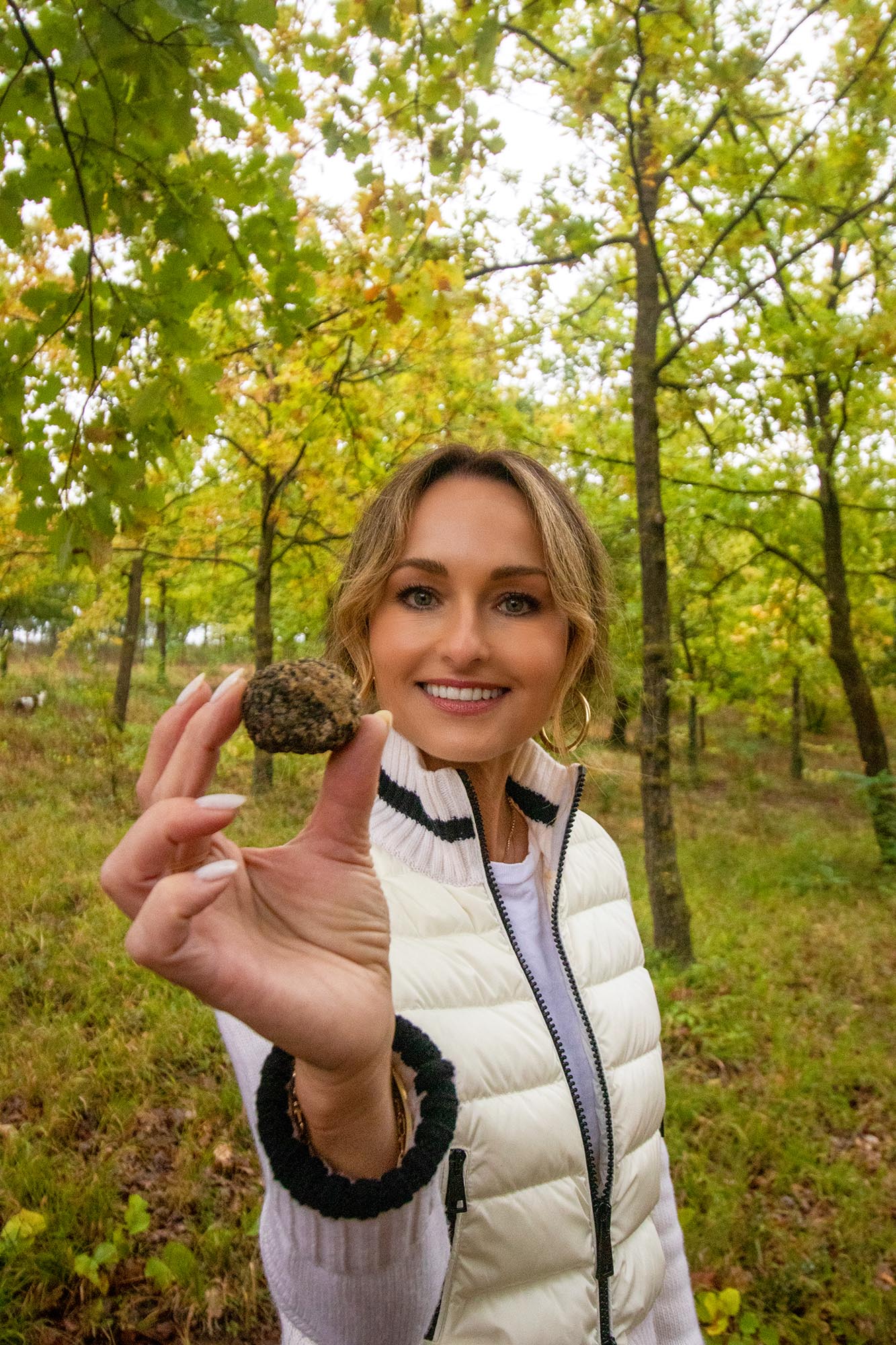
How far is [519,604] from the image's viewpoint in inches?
62.2

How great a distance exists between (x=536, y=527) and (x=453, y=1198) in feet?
3.95

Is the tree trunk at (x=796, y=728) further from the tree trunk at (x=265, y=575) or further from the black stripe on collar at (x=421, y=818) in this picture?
the black stripe on collar at (x=421, y=818)

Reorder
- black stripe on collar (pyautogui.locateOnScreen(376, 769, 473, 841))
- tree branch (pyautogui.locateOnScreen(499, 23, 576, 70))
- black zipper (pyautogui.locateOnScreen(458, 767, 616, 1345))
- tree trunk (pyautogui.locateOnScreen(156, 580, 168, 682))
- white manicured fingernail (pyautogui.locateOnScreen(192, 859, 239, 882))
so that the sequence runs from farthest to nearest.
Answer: tree trunk (pyautogui.locateOnScreen(156, 580, 168, 682)), tree branch (pyautogui.locateOnScreen(499, 23, 576, 70)), black stripe on collar (pyautogui.locateOnScreen(376, 769, 473, 841)), black zipper (pyautogui.locateOnScreen(458, 767, 616, 1345)), white manicured fingernail (pyautogui.locateOnScreen(192, 859, 239, 882))

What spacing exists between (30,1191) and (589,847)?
8.13ft

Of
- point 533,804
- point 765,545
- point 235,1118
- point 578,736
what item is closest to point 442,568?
point 533,804

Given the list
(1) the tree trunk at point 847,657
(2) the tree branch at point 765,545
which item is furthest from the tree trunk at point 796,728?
(2) the tree branch at point 765,545

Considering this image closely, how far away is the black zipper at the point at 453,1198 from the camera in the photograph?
1.19m

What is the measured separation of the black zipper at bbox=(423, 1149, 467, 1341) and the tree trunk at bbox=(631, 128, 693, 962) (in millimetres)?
3762

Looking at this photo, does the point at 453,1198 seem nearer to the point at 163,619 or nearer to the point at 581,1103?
the point at 581,1103

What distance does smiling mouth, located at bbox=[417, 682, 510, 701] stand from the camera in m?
1.50

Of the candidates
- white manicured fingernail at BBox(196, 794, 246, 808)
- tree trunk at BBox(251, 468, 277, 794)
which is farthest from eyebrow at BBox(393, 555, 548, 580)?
tree trunk at BBox(251, 468, 277, 794)

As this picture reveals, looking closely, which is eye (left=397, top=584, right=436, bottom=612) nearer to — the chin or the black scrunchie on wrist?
the chin

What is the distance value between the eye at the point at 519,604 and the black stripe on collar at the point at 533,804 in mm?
408

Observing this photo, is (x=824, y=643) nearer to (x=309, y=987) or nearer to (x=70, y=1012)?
(x=70, y=1012)
